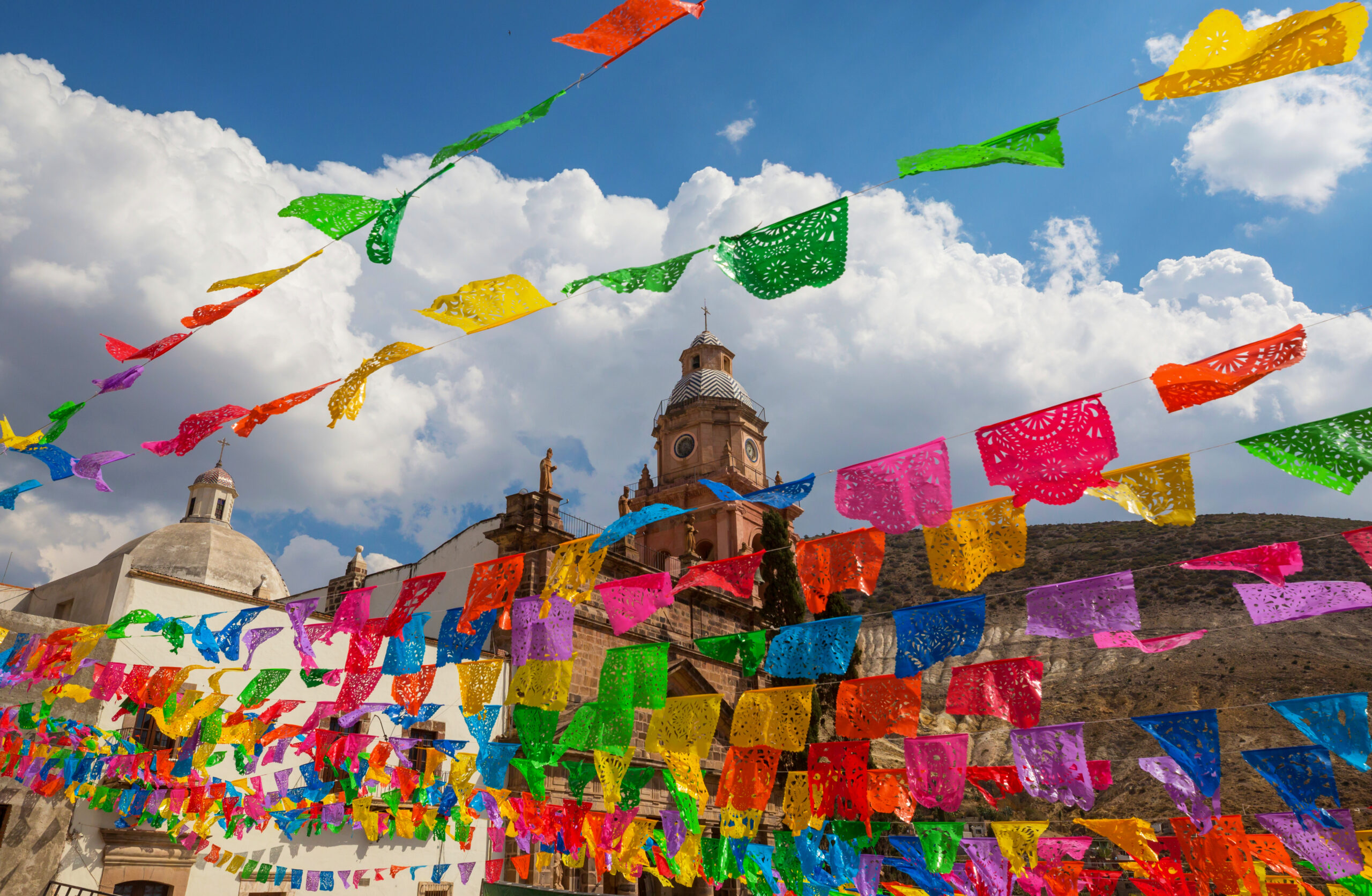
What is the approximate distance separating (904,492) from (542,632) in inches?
128

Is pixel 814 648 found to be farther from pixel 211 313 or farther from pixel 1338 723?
pixel 211 313

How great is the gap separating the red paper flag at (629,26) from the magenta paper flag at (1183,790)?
19.9 feet

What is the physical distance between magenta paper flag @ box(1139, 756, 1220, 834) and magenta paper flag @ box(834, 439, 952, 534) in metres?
2.88

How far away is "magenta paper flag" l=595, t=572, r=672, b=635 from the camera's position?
677 cm

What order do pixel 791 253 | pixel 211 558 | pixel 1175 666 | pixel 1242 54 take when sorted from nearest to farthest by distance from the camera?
1. pixel 1242 54
2. pixel 791 253
3. pixel 211 558
4. pixel 1175 666

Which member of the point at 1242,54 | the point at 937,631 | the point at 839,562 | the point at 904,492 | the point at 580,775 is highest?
the point at 1242,54

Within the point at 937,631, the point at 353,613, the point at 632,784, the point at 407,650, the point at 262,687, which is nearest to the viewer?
the point at 937,631

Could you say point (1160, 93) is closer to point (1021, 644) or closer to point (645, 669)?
point (645, 669)

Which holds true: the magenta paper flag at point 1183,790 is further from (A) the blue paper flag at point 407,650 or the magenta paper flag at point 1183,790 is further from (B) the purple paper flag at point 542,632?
(A) the blue paper flag at point 407,650

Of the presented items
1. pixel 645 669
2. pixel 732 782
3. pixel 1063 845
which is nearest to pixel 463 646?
pixel 645 669

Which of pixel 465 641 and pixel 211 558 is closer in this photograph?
pixel 465 641

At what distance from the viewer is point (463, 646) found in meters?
7.50

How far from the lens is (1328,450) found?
175 inches

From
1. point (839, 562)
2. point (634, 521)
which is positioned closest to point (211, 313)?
point (634, 521)
